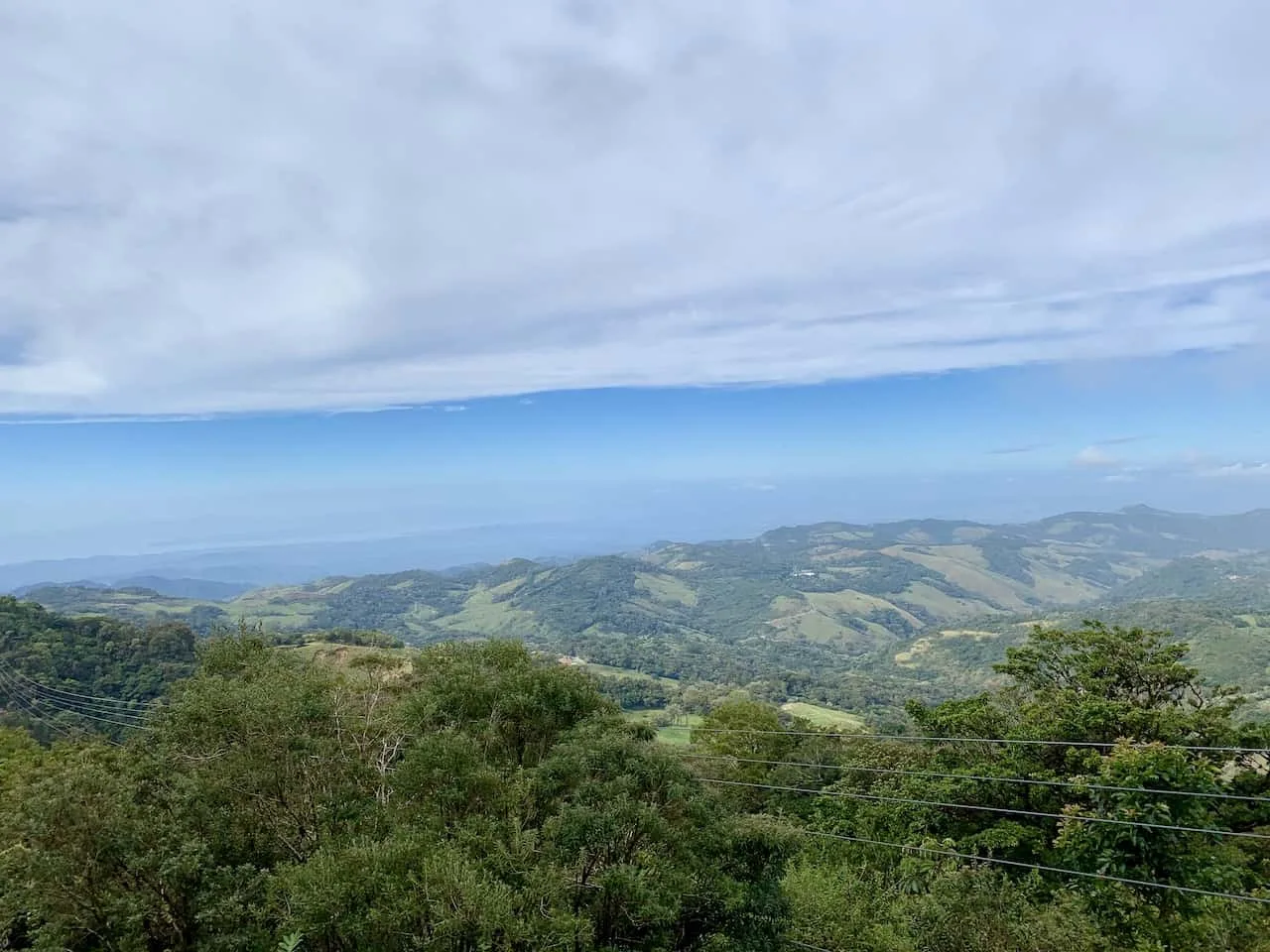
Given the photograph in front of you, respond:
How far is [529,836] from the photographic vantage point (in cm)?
1460

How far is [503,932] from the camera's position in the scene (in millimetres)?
12727

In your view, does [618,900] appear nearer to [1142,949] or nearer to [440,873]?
[440,873]

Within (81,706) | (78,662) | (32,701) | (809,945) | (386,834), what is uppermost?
(386,834)

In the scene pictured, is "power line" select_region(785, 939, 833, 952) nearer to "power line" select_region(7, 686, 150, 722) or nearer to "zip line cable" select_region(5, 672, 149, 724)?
"zip line cable" select_region(5, 672, 149, 724)

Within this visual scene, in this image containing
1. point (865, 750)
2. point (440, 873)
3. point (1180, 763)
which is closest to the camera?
point (440, 873)

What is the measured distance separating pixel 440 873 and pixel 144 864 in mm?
7032

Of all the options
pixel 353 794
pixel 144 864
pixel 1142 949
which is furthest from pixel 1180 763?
pixel 144 864

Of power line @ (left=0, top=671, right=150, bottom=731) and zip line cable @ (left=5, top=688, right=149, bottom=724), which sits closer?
power line @ (left=0, top=671, right=150, bottom=731)

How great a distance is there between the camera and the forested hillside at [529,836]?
44.7 feet

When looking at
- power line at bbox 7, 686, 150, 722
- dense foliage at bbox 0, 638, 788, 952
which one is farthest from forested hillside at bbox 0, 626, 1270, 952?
power line at bbox 7, 686, 150, 722

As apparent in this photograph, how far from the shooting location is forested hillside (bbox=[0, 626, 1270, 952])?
13.6m

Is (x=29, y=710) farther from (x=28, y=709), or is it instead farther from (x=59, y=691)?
(x=59, y=691)

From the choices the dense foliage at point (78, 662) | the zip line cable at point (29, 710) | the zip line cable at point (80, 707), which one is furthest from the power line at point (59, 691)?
the zip line cable at point (29, 710)

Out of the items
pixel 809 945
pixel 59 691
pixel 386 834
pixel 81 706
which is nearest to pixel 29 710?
pixel 81 706
